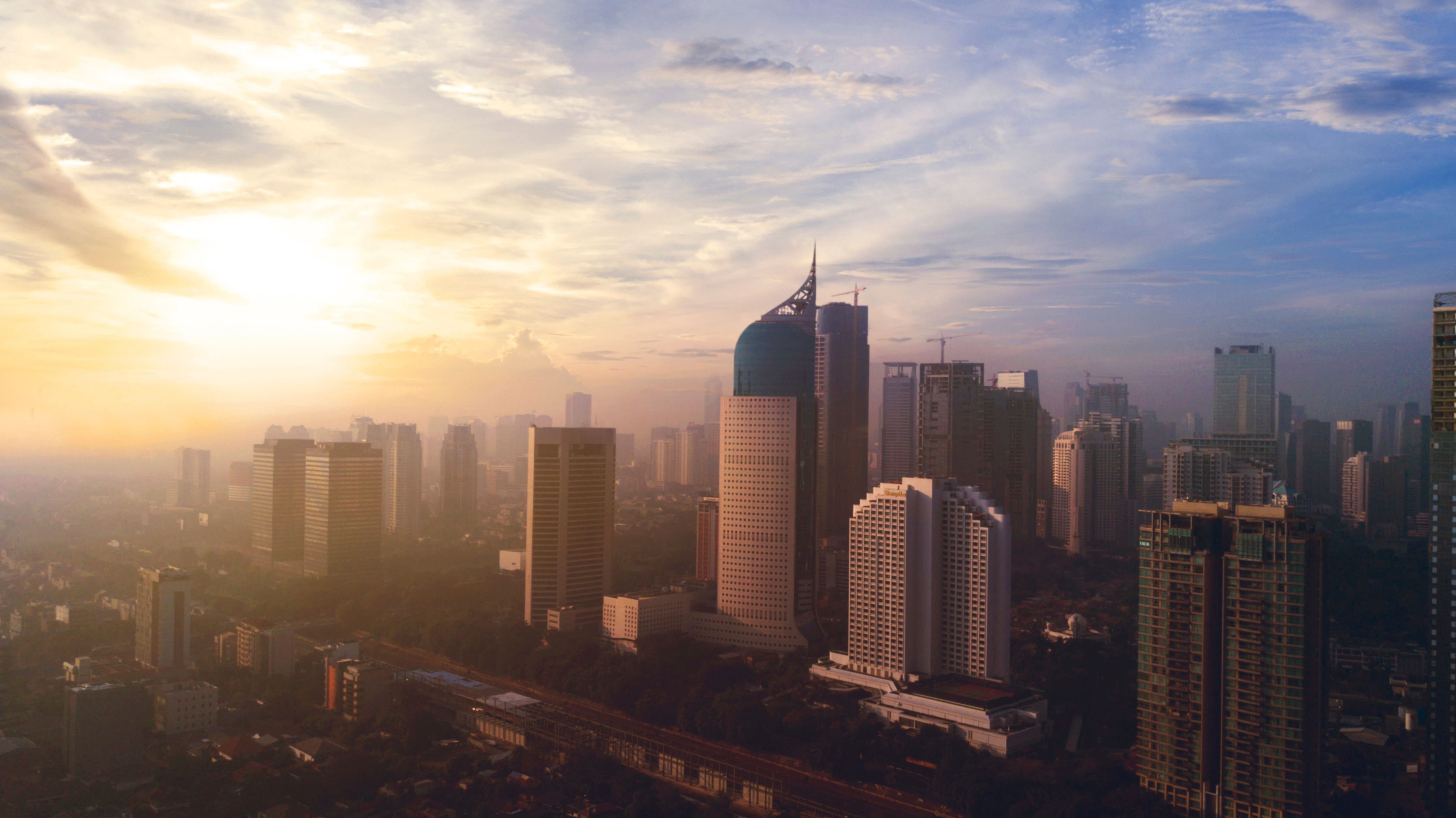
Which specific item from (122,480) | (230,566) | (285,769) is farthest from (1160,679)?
(122,480)

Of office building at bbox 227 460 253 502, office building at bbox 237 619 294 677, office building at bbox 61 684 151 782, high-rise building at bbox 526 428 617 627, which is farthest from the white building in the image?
office building at bbox 227 460 253 502

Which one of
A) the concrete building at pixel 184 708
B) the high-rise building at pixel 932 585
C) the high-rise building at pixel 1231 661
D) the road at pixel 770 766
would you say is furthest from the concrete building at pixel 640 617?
the high-rise building at pixel 1231 661

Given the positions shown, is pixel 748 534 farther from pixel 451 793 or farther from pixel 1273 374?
pixel 1273 374

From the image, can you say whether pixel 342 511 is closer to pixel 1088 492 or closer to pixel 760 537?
pixel 760 537

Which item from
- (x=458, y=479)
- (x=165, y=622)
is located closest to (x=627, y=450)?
(x=458, y=479)

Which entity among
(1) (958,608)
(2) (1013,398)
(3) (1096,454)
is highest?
(2) (1013,398)

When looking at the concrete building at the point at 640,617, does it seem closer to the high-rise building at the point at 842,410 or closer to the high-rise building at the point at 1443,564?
the high-rise building at the point at 842,410
